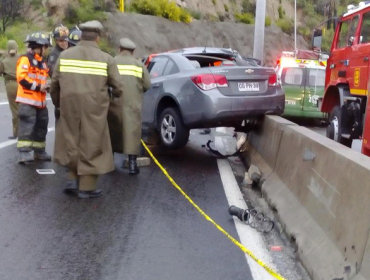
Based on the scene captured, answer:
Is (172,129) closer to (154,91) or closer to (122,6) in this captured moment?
(154,91)

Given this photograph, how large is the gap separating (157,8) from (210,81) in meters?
37.7

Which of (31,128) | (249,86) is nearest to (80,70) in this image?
(31,128)

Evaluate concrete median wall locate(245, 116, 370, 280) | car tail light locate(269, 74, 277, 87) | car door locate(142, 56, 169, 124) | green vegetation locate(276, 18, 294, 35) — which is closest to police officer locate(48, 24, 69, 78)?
car door locate(142, 56, 169, 124)

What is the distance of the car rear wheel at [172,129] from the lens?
9453 millimetres

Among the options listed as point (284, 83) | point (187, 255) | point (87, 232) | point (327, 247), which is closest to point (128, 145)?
point (87, 232)

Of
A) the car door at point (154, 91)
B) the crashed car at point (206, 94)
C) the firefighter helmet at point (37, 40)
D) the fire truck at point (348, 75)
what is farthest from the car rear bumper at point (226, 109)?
the firefighter helmet at point (37, 40)

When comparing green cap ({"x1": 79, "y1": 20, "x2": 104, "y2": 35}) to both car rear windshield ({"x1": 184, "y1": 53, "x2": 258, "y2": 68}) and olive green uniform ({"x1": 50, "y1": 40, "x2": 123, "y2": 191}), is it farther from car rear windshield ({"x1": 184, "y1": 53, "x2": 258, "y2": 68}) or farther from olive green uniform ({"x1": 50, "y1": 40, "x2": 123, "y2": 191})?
car rear windshield ({"x1": 184, "y1": 53, "x2": 258, "y2": 68})

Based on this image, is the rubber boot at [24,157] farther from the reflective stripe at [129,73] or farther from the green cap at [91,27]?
the green cap at [91,27]

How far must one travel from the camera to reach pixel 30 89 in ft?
28.5

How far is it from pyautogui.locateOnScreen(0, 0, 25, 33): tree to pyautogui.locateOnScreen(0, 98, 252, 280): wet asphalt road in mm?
33715

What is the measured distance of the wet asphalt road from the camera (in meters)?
4.81

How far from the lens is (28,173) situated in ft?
27.3

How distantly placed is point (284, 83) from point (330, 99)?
450cm

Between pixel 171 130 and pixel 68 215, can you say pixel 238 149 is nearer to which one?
pixel 171 130
